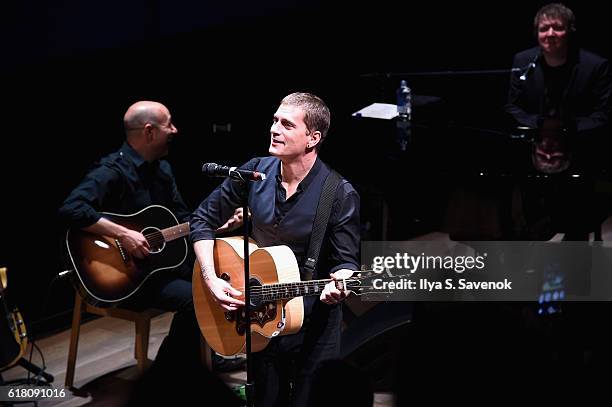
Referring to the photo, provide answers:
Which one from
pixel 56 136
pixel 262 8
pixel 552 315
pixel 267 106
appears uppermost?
pixel 262 8

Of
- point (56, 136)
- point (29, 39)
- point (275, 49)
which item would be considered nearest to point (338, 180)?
point (56, 136)

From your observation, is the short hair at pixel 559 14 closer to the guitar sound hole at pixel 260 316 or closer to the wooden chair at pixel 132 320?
the guitar sound hole at pixel 260 316

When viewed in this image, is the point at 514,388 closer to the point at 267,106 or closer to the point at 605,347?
the point at 605,347

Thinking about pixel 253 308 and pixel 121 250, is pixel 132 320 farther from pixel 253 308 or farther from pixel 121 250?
pixel 253 308

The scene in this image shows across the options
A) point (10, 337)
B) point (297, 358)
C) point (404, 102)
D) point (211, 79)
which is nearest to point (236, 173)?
point (297, 358)

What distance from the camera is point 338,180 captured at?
3.67 metres

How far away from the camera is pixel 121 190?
4.87 meters

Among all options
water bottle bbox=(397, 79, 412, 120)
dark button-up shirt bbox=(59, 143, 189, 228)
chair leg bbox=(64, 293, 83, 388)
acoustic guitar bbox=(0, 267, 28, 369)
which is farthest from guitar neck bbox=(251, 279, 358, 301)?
water bottle bbox=(397, 79, 412, 120)

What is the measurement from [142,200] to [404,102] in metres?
2.69

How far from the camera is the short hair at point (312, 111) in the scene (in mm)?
3650

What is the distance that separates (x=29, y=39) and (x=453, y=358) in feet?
14.2

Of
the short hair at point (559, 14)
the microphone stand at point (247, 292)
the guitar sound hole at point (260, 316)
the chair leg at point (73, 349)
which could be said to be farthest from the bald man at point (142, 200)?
the short hair at point (559, 14)

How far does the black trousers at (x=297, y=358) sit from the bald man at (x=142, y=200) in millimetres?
1054

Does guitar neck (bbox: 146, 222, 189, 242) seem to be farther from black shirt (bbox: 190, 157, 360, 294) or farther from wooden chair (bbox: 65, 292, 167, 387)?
black shirt (bbox: 190, 157, 360, 294)
